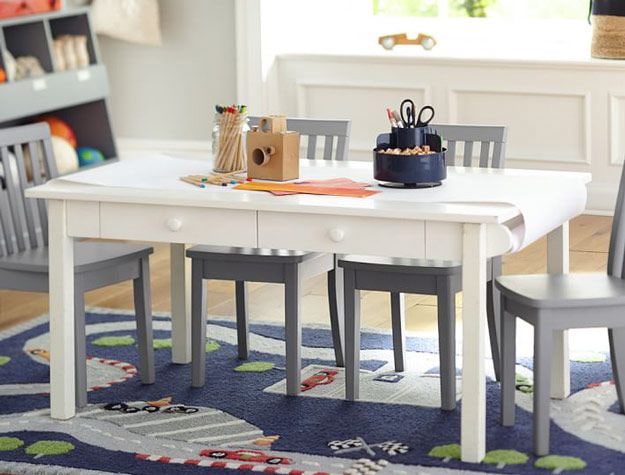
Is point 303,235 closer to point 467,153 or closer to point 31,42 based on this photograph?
point 467,153

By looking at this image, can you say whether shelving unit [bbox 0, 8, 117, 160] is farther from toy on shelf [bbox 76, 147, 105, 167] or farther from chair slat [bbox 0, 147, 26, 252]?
chair slat [bbox 0, 147, 26, 252]

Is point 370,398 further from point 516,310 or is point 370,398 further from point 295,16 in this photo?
point 295,16

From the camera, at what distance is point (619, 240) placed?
351 centimetres

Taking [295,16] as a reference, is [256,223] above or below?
below

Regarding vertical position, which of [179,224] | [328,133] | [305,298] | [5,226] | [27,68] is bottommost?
[305,298]

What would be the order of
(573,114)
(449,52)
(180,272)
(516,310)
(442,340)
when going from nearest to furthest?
(516,310)
(442,340)
(180,272)
(573,114)
(449,52)

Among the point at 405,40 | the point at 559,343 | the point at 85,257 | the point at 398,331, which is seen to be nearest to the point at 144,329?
the point at 85,257

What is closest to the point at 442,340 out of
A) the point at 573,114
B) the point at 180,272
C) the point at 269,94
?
the point at 180,272

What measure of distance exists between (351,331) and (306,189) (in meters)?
0.49

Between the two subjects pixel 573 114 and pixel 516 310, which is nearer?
pixel 516 310

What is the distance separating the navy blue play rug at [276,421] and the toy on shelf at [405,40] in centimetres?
279

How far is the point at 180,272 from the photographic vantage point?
423cm

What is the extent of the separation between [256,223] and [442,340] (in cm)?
67

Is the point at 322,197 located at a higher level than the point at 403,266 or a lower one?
higher
